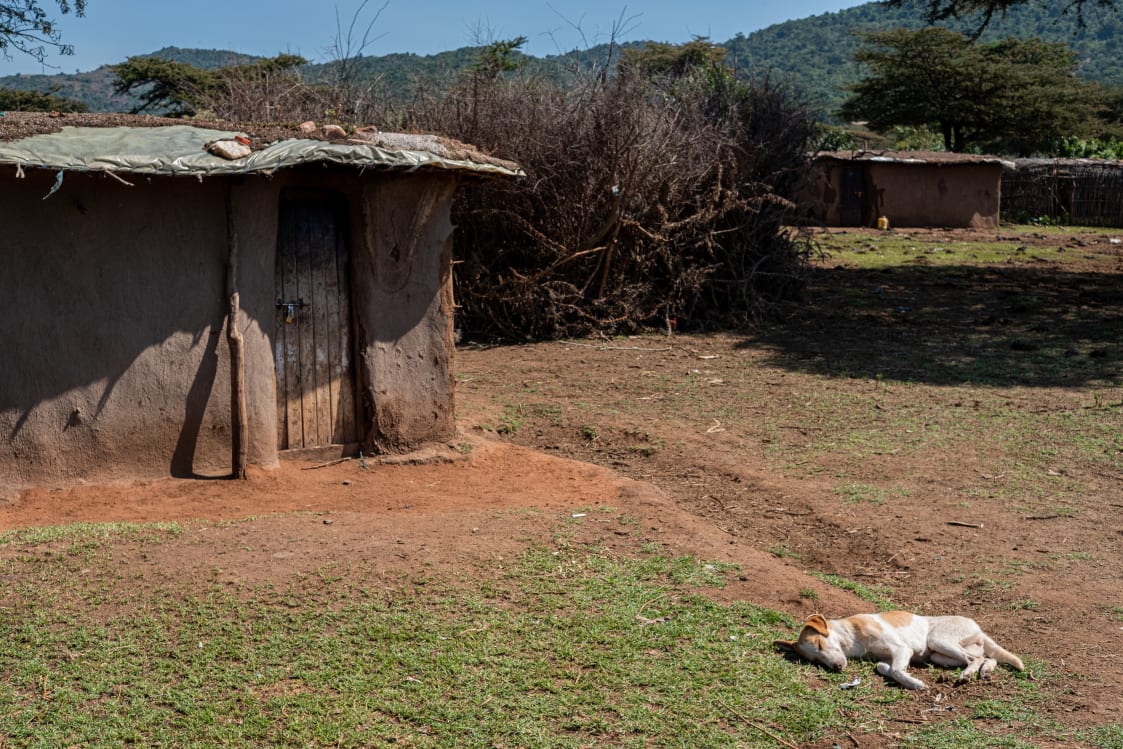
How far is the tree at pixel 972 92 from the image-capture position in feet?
114

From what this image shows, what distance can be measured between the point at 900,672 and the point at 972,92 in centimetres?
3449

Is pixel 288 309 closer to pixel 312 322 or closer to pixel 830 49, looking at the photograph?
pixel 312 322

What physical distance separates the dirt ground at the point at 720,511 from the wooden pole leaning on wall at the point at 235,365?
197 millimetres

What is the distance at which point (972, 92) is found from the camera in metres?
35.3

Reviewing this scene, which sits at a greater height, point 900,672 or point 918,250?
point 918,250

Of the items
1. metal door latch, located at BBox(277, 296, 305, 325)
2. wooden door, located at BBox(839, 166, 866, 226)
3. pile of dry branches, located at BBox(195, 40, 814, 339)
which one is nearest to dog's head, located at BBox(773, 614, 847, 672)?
metal door latch, located at BBox(277, 296, 305, 325)

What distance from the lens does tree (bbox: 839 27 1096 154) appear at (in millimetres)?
34844

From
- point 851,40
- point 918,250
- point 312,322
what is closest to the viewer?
point 312,322

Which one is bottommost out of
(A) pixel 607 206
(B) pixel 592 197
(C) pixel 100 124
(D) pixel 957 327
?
(D) pixel 957 327

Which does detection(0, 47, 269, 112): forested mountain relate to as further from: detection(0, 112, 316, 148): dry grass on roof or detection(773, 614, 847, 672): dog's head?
detection(773, 614, 847, 672): dog's head

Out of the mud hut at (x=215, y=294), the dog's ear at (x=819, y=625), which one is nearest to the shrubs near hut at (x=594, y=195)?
the mud hut at (x=215, y=294)

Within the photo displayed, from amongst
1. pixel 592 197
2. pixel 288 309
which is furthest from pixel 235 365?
pixel 592 197

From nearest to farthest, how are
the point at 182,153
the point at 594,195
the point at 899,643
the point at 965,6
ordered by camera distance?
1. the point at 899,643
2. the point at 182,153
3. the point at 594,195
4. the point at 965,6

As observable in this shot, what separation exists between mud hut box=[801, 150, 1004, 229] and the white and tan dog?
67.1 feet
